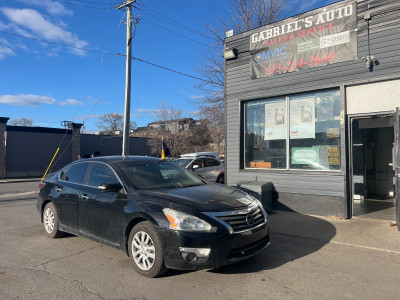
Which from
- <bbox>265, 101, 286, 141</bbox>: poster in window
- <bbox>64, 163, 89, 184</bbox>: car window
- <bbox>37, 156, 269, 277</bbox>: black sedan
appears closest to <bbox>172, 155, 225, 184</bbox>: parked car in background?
<bbox>265, 101, 286, 141</bbox>: poster in window

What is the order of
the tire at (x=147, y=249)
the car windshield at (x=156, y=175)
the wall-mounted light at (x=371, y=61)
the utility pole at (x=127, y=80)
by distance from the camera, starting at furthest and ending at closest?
the utility pole at (x=127, y=80), the wall-mounted light at (x=371, y=61), the car windshield at (x=156, y=175), the tire at (x=147, y=249)

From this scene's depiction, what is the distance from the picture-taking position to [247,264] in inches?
177

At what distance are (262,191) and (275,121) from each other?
2.12 metres

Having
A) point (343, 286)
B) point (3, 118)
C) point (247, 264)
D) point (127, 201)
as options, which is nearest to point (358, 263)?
point (343, 286)

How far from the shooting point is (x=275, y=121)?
28.7 feet

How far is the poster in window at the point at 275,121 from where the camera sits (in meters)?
8.59

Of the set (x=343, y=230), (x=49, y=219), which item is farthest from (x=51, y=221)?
(x=343, y=230)

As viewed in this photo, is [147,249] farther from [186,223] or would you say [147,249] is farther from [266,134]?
[266,134]

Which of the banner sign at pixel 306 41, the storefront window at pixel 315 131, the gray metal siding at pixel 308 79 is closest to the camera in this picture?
the gray metal siding at pixel 308 79

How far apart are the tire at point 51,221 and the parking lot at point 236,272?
0.15m

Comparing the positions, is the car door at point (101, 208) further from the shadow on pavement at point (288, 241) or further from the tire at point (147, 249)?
the shadow on pavement at point (288, 241)

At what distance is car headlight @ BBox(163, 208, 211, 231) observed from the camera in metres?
3.88

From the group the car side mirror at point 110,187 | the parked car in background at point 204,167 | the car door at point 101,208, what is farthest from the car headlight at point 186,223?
the parked car in background at point 204,167

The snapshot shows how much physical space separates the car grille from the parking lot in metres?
0.64
